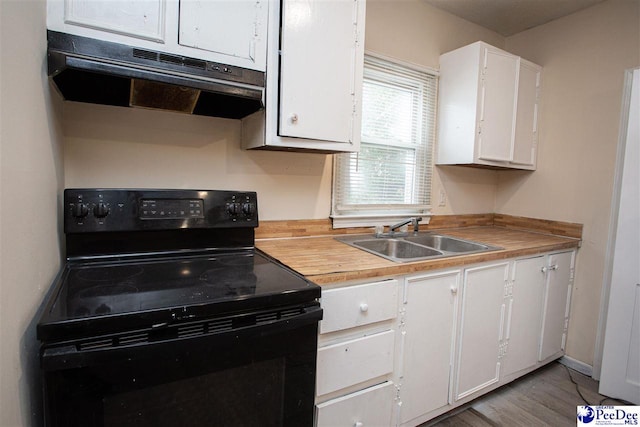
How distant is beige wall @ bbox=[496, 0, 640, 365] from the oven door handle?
248 cm

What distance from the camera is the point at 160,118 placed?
1572 millimetres

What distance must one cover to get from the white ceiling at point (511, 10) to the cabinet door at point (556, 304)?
1782 millimetres

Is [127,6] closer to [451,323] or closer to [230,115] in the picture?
[230,115]

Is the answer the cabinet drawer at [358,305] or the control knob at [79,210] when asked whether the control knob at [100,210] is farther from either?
the cabinet drawer at [358,305]

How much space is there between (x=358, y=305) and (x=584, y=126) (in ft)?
7.61

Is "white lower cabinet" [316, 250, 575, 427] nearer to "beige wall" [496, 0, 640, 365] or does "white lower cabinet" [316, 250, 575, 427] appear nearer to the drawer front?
the drawer front

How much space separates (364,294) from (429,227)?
1393mm

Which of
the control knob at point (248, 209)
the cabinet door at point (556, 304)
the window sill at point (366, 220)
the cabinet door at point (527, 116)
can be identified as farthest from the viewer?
the cabinet door at point (527, 116)

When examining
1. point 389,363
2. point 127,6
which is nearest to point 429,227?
point 389,363

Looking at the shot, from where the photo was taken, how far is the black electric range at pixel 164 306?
31.4 inches

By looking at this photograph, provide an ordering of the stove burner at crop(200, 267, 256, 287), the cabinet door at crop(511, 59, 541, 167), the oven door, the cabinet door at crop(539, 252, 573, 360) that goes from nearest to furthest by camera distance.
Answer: the oven door < the stove burner at crop(200, 267, 256, 287) < the cabinet door at crop(539, 252, 573, 360) < the cabinet door at crop(511, 59, 541, 167)

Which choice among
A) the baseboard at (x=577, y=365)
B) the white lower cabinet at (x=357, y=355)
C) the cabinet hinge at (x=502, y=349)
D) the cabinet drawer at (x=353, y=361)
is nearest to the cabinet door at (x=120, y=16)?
the white lower cabinet at (x=357, y=355)

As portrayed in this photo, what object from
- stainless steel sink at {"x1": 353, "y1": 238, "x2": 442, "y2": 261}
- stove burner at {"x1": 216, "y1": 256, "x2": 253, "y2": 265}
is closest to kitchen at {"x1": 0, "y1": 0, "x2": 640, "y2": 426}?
stainless steel sink at {"x1": 353, "y1": 238, "x2": 442, "y2": 261}

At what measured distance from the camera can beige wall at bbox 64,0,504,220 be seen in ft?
4.75
